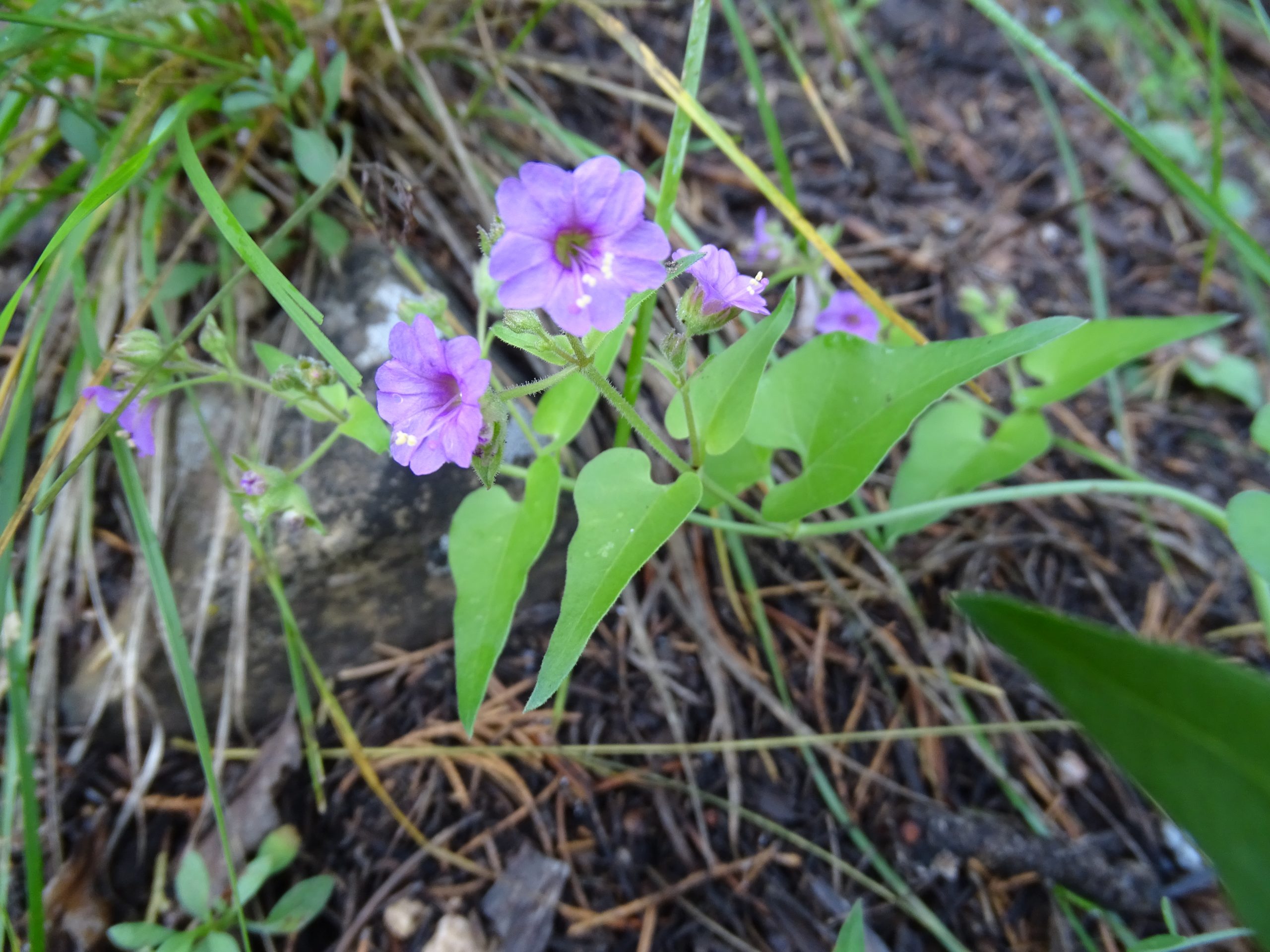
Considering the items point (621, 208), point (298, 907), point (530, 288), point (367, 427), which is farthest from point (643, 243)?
point (298, 907)

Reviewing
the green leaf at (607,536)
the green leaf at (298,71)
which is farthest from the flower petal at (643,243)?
the green leaf at (298,71)

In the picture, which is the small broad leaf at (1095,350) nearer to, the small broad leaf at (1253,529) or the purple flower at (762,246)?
the small broad leaf at (1253,529)

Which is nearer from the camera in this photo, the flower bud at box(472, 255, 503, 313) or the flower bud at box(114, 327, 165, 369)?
the flower bud at box(114, 327, 165, 369)

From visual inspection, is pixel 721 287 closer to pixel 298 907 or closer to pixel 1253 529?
pixel 1253 529

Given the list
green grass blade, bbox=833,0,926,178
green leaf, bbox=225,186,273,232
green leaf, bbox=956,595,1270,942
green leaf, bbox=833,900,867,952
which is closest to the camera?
green leaf, bbox=956,595,1270,942

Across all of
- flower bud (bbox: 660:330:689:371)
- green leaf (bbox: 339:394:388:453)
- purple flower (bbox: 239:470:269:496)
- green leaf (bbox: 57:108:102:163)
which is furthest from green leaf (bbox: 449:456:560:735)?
green leaf (bbox: 57:108:102:163)

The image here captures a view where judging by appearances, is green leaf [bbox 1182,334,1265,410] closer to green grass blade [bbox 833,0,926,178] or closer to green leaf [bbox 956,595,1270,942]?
green grass blade [bbox 833,0,926,178]
